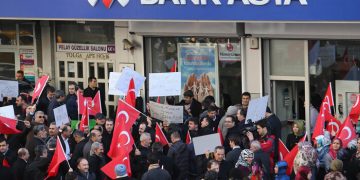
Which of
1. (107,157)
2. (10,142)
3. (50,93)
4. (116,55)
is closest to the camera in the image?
(107,157)

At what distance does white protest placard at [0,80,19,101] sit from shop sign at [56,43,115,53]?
359cm

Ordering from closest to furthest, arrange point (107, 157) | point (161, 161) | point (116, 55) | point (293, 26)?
1. point (161, 161)
2. point (107, 157)
3. point (293, 26)
4. point (116, 55)

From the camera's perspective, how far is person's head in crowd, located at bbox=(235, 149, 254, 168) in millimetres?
17609

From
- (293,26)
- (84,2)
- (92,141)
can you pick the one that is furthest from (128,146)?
(84,2)

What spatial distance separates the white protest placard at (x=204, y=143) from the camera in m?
18.7

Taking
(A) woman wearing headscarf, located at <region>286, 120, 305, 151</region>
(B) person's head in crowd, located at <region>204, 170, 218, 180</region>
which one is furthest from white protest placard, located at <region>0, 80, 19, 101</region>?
(B) person's head in crowd, located at <region>204, 170, 218, 180</region>

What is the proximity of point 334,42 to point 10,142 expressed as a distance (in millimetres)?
6938

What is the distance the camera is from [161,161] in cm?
1803

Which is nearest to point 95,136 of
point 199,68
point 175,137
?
point 175,137

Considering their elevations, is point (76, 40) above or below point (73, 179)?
above

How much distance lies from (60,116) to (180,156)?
362 cm

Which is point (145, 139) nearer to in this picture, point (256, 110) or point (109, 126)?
A: point (109, 126)

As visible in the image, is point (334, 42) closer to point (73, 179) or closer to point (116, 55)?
point (116, 55)

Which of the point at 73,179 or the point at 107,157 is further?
the point at 107,157
